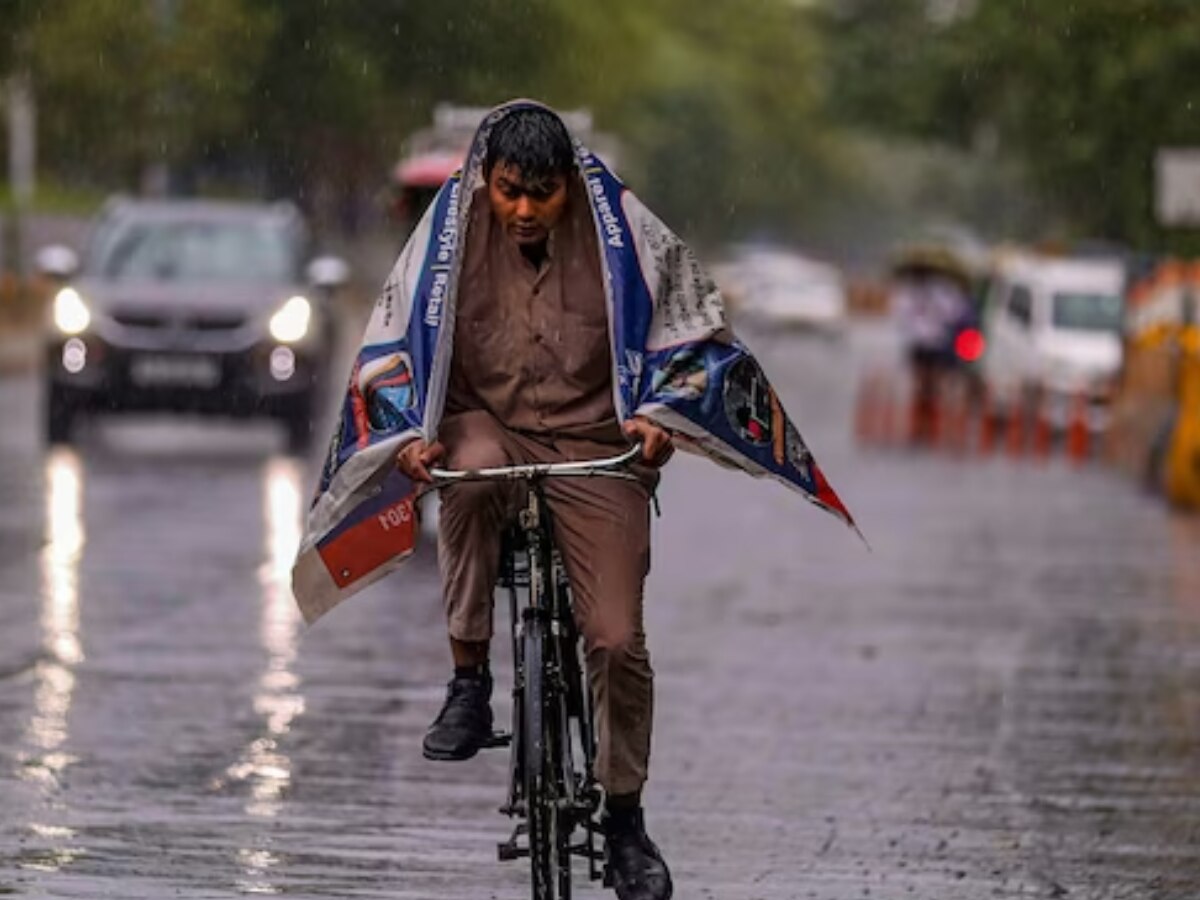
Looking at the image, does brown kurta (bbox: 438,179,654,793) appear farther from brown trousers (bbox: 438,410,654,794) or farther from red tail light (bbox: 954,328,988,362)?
red tail light (bbox: 954,328,988,362)

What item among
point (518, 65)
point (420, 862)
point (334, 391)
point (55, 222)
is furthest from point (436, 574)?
point (55, 222)

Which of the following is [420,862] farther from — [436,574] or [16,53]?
[16,53]

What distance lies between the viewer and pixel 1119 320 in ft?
113

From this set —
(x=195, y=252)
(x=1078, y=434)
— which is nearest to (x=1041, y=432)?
(x=1078, y=434)

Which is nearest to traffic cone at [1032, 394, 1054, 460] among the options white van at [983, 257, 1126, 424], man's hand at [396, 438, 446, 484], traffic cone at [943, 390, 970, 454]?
white van at [983, 257, 1126, 424]

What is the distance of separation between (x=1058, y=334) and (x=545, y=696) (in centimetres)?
2764

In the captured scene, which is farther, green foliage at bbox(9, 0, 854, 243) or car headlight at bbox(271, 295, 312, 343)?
green foliage at bbox(9, 0, 854, 243)

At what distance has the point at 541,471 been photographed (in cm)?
726

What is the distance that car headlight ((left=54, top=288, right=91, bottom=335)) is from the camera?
25359 mm

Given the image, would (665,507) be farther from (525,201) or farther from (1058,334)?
(525,201)

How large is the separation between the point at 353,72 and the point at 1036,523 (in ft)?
112

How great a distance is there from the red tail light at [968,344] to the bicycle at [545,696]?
3297 cm

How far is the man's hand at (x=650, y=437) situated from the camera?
7.23 m

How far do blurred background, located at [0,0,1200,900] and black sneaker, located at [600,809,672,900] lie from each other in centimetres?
86
